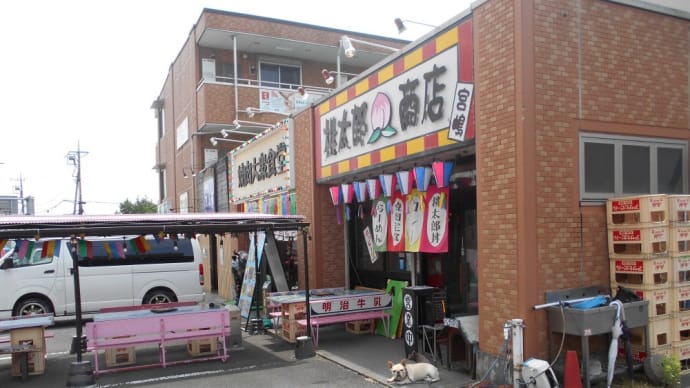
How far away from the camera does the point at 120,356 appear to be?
911 cm

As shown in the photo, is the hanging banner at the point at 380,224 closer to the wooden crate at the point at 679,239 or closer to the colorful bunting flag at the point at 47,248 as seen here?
the wooden crate at the point at 679,239

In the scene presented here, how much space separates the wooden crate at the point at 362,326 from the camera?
1054cm

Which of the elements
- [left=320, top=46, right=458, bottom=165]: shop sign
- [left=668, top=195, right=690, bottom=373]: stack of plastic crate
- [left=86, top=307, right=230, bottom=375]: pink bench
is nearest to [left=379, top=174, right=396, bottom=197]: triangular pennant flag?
[left=320, top=46, right=458, bottom=165]: shop sign

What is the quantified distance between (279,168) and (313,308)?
5338 mm

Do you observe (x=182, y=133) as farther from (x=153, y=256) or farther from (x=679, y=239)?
(x=679, y=239)

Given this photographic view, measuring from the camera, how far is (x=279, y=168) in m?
14.1

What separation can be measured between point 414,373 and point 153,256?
9010 mm

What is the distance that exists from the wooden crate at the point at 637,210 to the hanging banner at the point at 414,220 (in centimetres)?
285

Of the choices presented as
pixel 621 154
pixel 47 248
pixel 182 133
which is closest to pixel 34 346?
pixel 47 248

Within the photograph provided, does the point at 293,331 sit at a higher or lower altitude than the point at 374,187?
lower

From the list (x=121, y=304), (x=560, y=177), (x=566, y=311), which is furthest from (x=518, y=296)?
(x=121, y=304)

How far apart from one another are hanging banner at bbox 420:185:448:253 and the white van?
6.92m

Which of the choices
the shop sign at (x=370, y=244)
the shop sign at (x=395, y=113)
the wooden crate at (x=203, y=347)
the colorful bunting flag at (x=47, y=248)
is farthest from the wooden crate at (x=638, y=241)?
the colorful bunting flag at (x=47, y=248)

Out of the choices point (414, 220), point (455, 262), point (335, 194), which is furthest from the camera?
point (335, 194)
